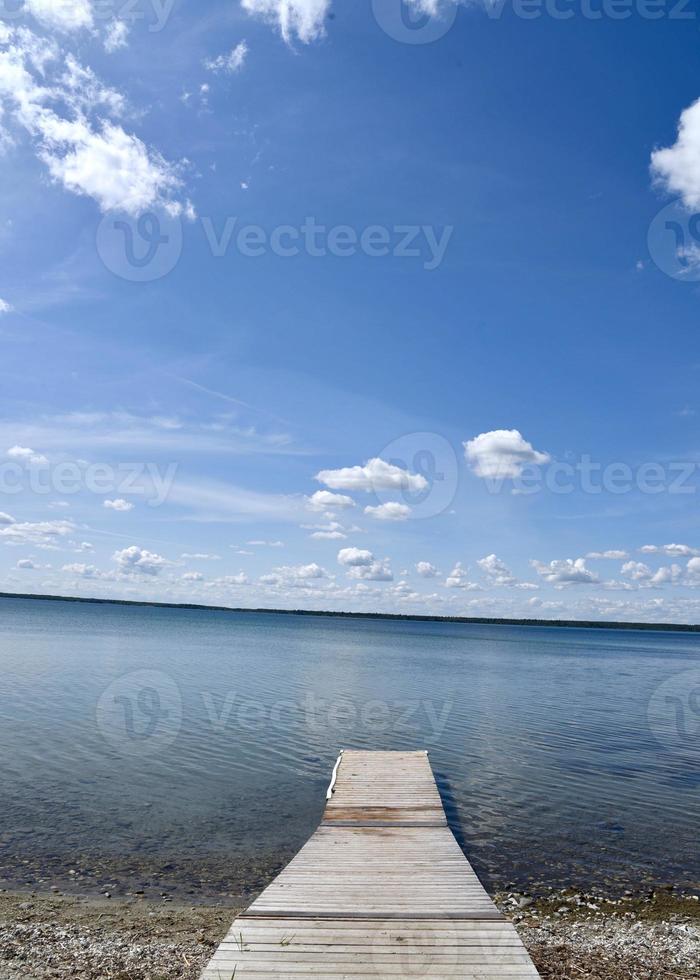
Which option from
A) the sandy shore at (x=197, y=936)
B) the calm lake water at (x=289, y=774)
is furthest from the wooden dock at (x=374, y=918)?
the calm lake water at (x=289, y=774)

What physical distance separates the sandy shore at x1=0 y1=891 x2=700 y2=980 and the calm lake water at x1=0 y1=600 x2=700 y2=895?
3.92 ft

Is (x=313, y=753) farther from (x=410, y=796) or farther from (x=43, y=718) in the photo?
(x=43, y=718)

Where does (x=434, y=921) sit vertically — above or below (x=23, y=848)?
above

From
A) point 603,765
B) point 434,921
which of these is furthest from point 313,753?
point 434,921

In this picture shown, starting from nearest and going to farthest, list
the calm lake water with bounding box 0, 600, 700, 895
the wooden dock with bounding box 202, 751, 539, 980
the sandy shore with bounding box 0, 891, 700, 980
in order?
the wooden dock with bounding box 202, 751, 539, 980 → the sandy shore with bounding box 0, 891, 700, 980 → the calm lake water with bounding box 0, 600, 700, 895

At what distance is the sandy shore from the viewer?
10.2 m

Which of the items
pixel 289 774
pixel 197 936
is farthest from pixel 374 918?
pixel 289 774

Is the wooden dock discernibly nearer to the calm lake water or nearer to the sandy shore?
the sandy shore

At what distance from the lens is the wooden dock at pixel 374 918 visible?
8531mm

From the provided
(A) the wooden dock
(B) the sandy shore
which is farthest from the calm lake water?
(A) the wooden dock

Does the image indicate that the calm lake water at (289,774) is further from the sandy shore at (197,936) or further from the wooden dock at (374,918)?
the wooden dock at (374,918)

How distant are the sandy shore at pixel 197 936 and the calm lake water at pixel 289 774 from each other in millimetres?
1194

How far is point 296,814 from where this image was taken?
18.6 metres

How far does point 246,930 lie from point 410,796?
364 inches
